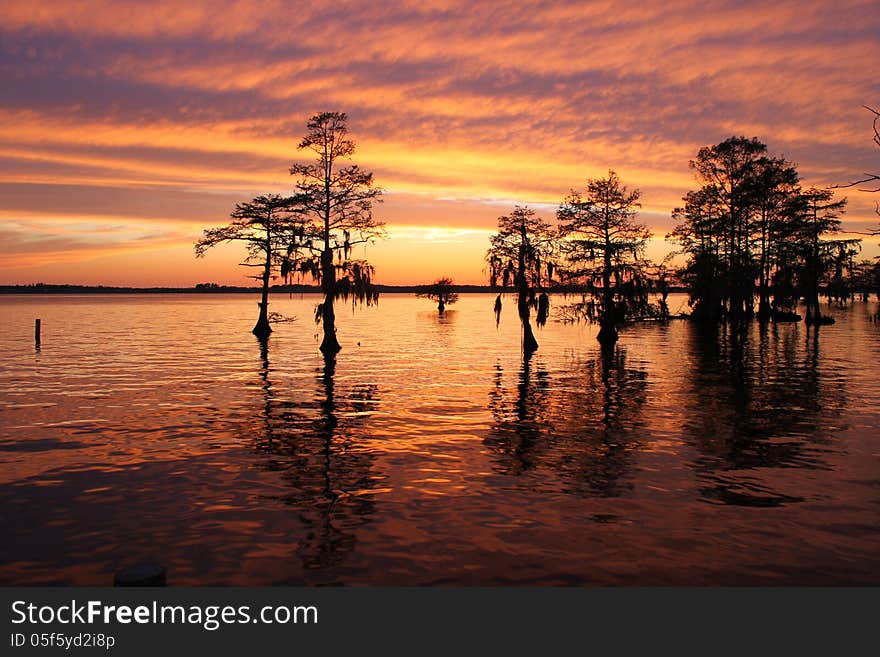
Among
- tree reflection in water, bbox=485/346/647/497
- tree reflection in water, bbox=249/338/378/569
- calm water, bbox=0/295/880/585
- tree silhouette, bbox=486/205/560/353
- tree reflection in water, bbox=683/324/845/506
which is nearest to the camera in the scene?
calm water, bbox=0/295/880/585

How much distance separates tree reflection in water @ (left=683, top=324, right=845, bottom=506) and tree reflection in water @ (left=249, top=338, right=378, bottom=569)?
7.17 meters

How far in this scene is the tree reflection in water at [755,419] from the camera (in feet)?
46.0

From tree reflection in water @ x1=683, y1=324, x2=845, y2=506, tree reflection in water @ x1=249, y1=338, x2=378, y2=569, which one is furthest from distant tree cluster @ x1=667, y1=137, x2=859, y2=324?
tree reflection in water @ x1=249, y1=338, x2=378, y2=569

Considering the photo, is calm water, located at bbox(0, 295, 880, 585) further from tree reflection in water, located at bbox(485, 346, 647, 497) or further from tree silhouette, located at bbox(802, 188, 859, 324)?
tree silhouette, located at bbox(802, 188, 859, 324)

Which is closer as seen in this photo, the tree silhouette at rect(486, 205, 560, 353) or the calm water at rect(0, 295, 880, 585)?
the calm water at rect(0, 295, 880, 585)

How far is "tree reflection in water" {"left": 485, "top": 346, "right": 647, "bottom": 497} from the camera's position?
14.8 meters

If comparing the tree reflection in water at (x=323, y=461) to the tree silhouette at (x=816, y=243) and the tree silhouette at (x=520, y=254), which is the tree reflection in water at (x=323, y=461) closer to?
the tree silhouette at (x=520, y=254)

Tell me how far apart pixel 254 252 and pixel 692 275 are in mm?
44822

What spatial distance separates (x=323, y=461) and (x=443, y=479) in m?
3.37

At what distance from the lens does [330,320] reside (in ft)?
153

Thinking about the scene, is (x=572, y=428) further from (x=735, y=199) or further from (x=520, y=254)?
(x=735, y=199)

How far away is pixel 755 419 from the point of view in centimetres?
2169

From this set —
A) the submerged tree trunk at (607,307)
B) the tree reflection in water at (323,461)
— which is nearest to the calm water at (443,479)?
the tree reflection in water at (323,461)

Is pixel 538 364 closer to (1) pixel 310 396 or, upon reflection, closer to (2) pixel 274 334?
(1) pixel 310 396
